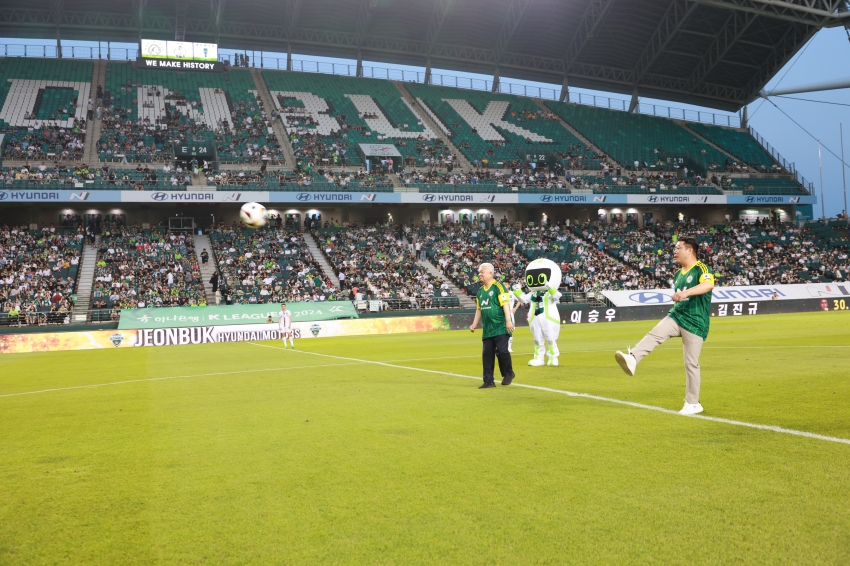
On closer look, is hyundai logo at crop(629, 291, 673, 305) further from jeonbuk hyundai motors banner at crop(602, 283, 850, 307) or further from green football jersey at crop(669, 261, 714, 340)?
green football jersey at crop(669, 261, 714, 340)

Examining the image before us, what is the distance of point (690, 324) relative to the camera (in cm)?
802

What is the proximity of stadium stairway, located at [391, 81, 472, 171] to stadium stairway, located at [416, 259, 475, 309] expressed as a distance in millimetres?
12676

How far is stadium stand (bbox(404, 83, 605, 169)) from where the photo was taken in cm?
6091

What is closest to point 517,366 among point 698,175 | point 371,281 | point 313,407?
point 313,407

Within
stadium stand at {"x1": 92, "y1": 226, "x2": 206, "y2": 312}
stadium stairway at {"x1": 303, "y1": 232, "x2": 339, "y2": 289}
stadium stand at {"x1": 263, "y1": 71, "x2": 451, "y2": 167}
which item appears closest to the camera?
stadium stand at {"x1": 92, "y1": 226, "x2": 206, "y2": 312}

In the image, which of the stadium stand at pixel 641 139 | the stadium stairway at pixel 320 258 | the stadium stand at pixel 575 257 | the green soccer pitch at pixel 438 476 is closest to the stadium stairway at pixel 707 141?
the stadium stand at pixel 641 139

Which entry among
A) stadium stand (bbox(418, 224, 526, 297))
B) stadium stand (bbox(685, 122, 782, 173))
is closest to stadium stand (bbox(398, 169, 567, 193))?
stadium stand (bbox(418, 224, 526, 297))

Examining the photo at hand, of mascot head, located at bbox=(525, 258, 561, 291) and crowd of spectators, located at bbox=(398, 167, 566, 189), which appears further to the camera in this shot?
crowd of spectators, located at bbox=(398, 167, 566, 189)

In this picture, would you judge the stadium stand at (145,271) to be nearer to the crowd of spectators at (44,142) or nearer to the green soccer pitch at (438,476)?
the crowd of spectators at (44,142)

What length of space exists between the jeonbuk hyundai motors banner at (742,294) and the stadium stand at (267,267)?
61.7ft

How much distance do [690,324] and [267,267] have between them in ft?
126

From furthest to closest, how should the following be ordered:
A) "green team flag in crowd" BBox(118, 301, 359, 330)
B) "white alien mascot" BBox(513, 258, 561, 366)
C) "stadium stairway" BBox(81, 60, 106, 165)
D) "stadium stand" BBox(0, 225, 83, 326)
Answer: "stadium stairway" BBox(81, 60, 106, 165) < "stadium stand" BBox(0, 225, 83, 326) < "green team flag in crowd" BBox(118, 301, 359, 330) < "white alien mascot" BBox(513, 258, 561, 366)

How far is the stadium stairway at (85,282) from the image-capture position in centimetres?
3731

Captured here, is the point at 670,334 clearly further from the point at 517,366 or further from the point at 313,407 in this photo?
the point at 517,366
